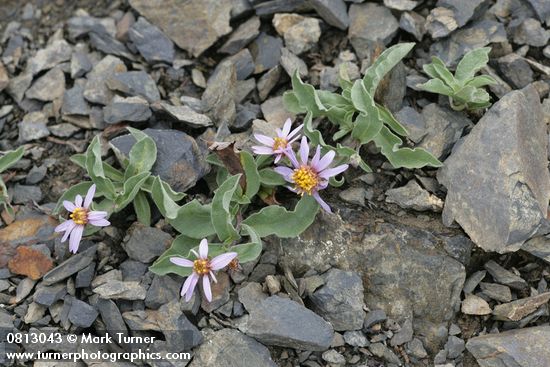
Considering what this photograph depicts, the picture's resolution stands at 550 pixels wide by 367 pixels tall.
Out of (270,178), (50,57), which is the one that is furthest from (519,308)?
(50,57)

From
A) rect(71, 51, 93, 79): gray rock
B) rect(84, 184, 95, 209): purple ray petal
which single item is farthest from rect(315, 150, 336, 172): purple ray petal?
rect(71, 51, 93, 79): gray rock

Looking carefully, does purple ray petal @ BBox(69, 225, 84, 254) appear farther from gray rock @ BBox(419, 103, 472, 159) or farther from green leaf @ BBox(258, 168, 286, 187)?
gray rock @ BBox(419, 103, 472, 159)

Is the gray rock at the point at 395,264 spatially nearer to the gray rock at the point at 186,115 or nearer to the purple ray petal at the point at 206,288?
the purple ray petal at the point at 206,288

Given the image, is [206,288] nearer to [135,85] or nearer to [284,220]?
[284,220]

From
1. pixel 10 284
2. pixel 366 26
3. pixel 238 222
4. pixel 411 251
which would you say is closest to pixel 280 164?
pixel 238 222

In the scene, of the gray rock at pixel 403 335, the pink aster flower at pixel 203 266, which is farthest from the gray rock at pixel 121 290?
the gray rock at pixel 403 335

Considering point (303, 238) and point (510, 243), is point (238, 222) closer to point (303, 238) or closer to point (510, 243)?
point (303, 238)
